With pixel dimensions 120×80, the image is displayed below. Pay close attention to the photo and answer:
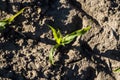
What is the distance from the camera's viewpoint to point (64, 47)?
2338 mm

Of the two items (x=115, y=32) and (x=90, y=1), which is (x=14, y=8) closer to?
(x=90, y=1)

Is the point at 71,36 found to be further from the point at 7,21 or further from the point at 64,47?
the point at 7,21

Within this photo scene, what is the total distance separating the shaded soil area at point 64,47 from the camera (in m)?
2.30

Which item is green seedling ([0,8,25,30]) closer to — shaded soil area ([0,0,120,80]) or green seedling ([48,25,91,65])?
shaded soil area ([0,0,120,80])

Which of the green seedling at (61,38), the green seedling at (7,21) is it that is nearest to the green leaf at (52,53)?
the green seedling at (61,38)

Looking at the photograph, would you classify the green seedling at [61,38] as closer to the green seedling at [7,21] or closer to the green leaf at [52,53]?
the green leaf at [52,53]

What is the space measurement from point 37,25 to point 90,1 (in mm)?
351

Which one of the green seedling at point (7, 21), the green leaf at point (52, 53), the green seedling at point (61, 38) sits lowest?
the green leaf at point (52, 53)

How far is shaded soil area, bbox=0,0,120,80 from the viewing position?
230 cm

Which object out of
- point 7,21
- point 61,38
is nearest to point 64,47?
point 61,38

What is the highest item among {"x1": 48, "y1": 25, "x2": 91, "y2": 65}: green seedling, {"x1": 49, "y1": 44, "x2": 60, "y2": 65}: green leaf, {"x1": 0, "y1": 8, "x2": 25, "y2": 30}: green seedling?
{"x1": 0, "y1": 8, "x2": 25, "y2": 30}: green seedling

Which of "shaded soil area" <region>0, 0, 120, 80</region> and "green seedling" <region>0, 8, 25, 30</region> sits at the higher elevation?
"green seedling" <region>0, 8, 25, 30</region>

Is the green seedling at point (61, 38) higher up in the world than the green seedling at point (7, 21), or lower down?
lower down

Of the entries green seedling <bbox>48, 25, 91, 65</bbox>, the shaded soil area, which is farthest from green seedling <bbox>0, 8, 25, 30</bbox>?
green seedling <bbox>48, 25, 91, 65</bbox>
